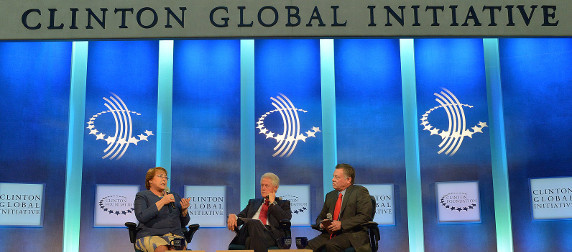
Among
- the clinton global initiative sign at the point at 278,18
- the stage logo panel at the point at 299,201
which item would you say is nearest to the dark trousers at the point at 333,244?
the clinton global initiative sign at the point at 278,18

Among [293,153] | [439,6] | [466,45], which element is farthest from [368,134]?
[439,6]

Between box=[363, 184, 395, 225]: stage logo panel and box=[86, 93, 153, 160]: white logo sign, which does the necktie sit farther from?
box=[86, 93, 153, 160]: white logo sign

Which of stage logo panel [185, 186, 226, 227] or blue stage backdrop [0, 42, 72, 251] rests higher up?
blue stage backdrop [0, 42, 72, 251]

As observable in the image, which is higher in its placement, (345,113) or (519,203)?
(345,113)

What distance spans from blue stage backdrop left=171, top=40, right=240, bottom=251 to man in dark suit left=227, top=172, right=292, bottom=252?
156cm

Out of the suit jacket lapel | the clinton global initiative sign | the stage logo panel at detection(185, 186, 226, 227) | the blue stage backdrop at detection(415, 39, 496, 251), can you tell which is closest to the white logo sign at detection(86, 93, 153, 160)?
the stage logo panel at detection(185, 186, 226, 227)

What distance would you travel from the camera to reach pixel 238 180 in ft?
23.1

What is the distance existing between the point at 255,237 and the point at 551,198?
3510 mm

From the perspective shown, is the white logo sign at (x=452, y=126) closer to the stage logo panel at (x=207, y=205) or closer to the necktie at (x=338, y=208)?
the necktie at (x=338, y=208)

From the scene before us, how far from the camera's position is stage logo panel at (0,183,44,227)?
22.2 feet

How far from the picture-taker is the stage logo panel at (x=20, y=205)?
6.78m

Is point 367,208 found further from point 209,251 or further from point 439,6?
point 209,251

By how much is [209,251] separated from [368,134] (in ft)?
7.24

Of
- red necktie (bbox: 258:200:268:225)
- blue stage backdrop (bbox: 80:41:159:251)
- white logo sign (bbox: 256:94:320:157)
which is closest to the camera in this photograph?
red necktie (bbox: 258:200:268:225)
